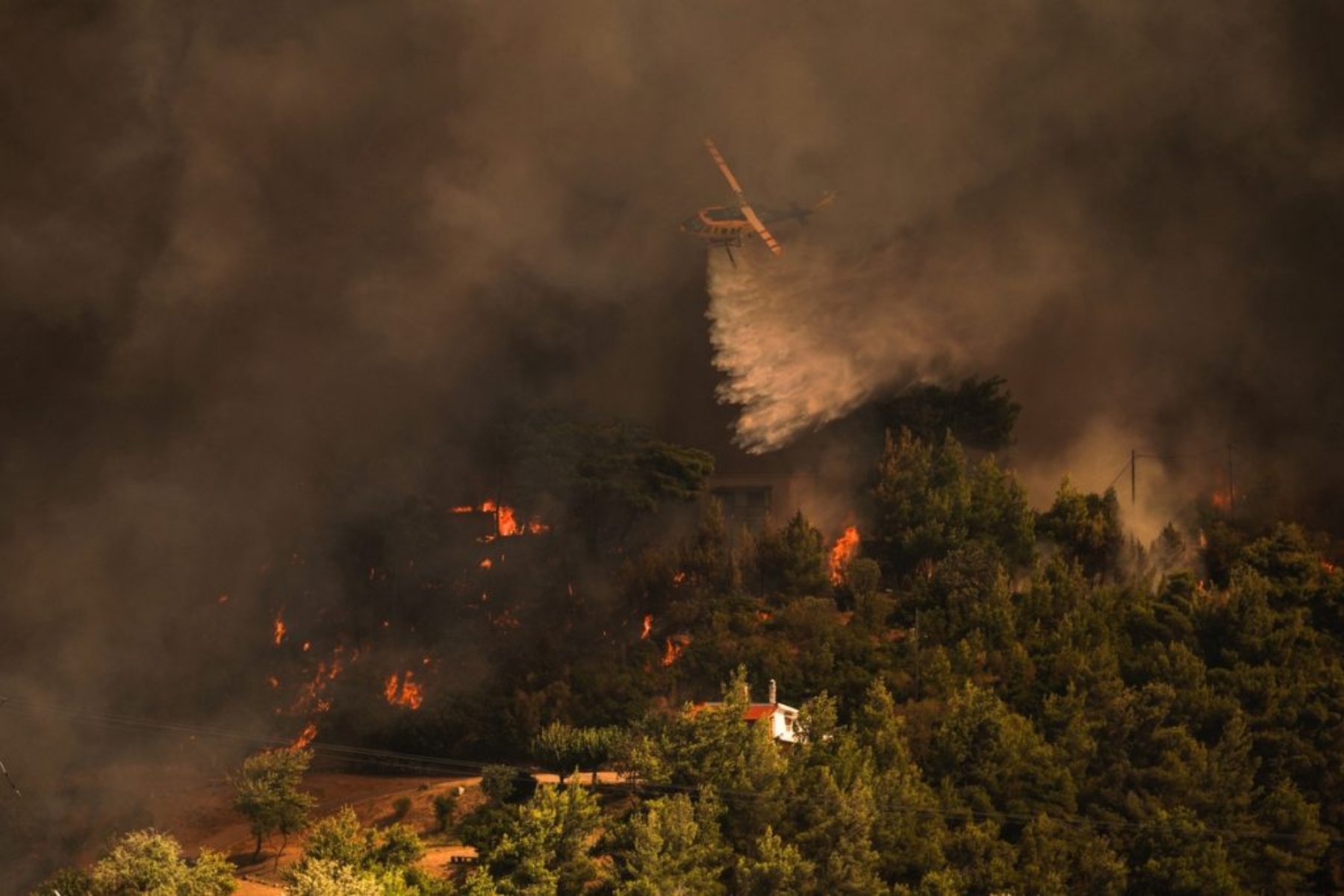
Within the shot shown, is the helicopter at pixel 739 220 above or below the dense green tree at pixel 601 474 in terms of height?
above

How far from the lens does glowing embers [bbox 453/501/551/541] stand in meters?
63.4

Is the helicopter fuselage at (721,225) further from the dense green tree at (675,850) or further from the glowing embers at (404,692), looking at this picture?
the dense green tree at (675,850)

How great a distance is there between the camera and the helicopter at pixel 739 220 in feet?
209

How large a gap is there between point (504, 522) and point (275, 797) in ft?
50.6

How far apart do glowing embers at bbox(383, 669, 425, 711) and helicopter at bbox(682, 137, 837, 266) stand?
16560 millimetres

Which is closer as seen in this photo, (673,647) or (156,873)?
(156,873)

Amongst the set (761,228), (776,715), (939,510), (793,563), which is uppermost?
(761,228)

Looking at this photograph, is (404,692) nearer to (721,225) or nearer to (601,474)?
(601,474)

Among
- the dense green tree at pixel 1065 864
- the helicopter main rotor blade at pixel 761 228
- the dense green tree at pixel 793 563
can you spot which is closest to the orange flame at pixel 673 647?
the dense green tree at pixel 793 563

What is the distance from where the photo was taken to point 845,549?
62312 millimetres

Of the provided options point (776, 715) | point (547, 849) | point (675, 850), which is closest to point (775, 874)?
point (675, 850)

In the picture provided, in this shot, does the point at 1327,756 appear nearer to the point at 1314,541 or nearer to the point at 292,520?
the point at 1314,541

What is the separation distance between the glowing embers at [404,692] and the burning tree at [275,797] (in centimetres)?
677

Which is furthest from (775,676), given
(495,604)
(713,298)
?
(713,298)
